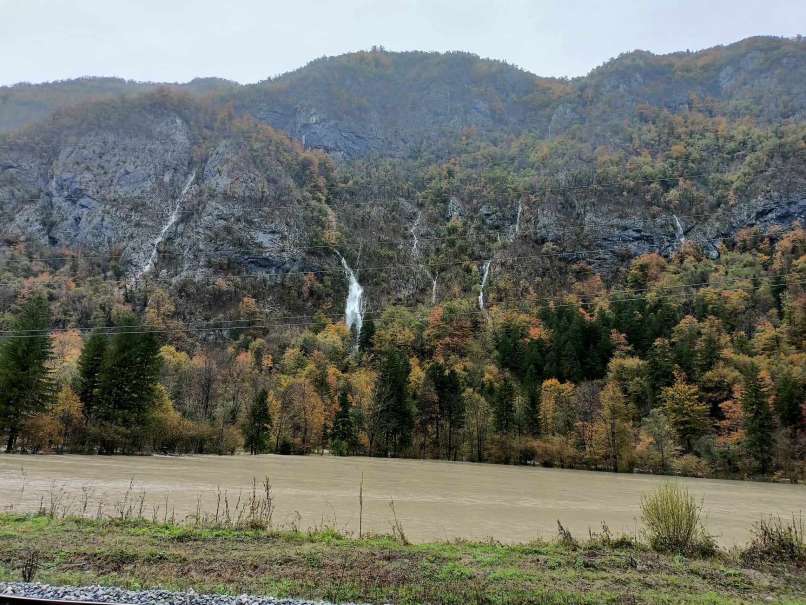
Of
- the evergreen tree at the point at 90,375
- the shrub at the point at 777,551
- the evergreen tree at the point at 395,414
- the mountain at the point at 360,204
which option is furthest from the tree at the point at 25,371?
the mountain at the point at 360,204

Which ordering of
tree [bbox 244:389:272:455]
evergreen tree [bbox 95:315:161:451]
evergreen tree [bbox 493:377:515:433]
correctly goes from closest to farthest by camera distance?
evergreen tree [bbox 95:315:161:451] → evergreen tree [bbox 493:377:515:433] → tree [bbox 244:389:272:455]

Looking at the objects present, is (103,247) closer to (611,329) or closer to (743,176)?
(611,329)

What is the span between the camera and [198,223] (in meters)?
152

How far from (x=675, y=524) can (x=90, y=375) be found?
5336cm

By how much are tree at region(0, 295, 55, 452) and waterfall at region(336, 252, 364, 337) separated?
72628 mm

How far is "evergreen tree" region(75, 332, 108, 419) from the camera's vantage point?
51.0 metres

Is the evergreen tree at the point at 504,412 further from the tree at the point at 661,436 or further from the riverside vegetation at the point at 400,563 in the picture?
the riverside vegetation at the point at 400,563

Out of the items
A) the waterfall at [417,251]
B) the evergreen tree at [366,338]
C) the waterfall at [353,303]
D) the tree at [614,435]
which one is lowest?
the tree at [614,435]

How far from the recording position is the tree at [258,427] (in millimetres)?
61688

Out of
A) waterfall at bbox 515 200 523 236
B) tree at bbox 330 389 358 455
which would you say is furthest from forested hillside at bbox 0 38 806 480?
waterfall at bbox 515 200 523 236

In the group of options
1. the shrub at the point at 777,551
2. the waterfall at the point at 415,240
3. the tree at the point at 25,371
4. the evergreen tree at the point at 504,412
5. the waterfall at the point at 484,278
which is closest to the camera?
the shrub at the point at 777,551

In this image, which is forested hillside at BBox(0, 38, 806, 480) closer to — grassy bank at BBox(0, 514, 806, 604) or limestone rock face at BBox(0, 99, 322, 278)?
limestone rock face at BBox(0, 99, 322, 278)

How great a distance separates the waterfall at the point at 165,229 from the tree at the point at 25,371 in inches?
3797

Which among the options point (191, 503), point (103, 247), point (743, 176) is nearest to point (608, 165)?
point (743, 176)
